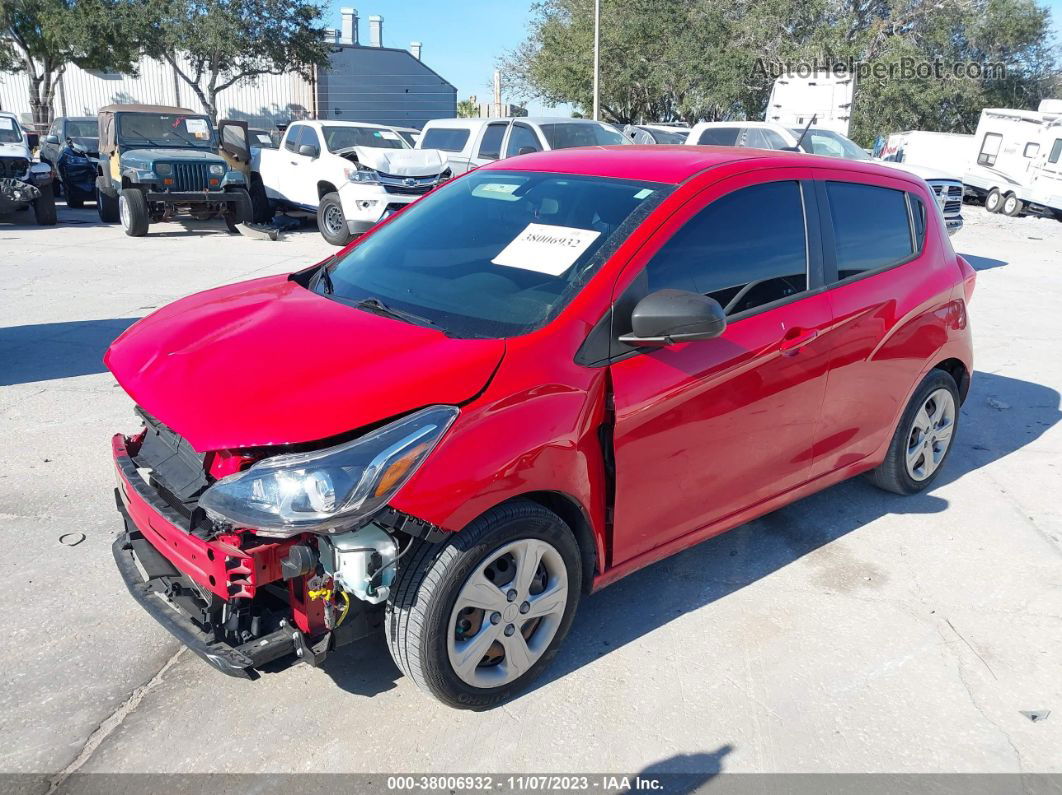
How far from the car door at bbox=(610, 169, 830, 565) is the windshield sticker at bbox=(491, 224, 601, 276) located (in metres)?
0.25

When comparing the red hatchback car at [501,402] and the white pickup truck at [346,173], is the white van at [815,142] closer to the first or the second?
the white pickup truck at [346,173]

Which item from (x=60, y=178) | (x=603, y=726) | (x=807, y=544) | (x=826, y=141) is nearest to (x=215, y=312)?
(x=603, y=726)

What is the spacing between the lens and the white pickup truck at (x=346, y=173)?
1312 cm

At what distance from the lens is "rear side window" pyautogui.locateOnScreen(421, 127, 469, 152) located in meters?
14.5

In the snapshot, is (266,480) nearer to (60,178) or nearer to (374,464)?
(374,464)

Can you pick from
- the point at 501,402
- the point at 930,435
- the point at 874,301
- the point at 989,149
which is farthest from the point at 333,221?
the point at 989,149

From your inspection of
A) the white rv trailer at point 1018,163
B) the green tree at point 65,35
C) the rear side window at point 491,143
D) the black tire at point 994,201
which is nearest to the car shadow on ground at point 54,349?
the rear side window at point 491,143

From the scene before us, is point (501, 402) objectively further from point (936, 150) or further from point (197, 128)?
point (936, 150)

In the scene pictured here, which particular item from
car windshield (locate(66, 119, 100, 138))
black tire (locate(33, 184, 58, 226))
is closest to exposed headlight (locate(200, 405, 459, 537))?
black tire (locate(33, 184, 58, 226))

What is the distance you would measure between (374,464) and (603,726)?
1.22 m

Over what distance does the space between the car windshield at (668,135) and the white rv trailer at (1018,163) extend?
8.19 m

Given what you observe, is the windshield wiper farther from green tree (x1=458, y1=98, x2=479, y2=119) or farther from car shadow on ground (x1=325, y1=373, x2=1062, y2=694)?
green tree (x1=458, y1=98, x2=479, y2=119)

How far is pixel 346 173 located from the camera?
13422 mm

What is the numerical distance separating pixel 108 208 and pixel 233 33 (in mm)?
16112
